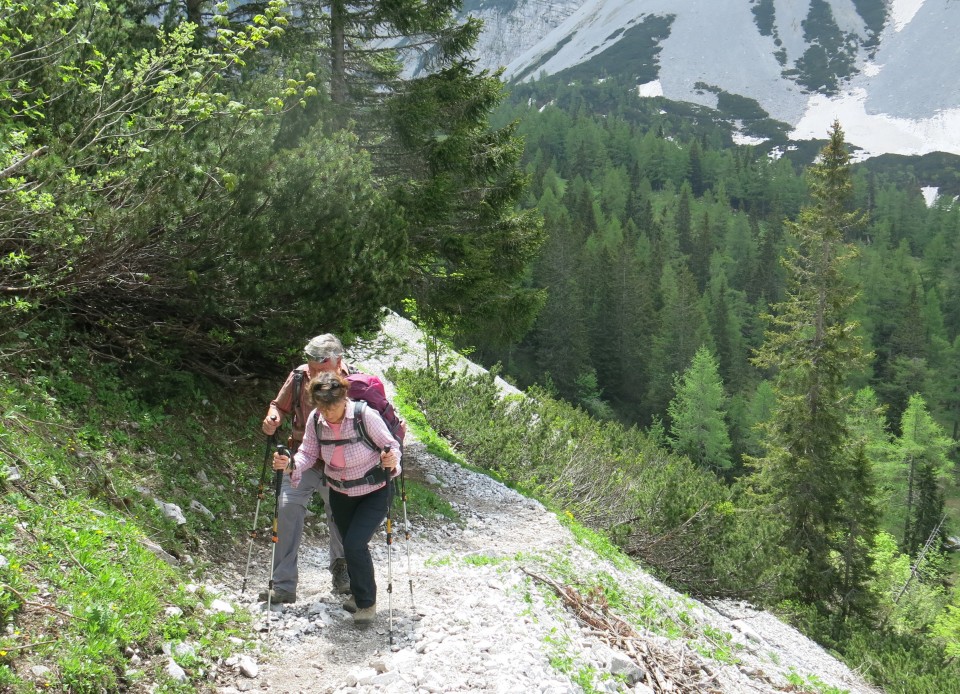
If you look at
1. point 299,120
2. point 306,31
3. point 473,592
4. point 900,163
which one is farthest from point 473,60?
point 900,163

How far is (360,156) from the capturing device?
9695 mm

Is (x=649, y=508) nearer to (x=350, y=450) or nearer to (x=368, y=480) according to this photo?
(x=368, y=480)

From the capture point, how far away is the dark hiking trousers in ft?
18.7

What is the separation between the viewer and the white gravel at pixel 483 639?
499 centimetres

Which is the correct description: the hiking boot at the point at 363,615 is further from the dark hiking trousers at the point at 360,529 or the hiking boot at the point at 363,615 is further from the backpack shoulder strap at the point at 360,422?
the backpack shoulder strap at the point at 360,422

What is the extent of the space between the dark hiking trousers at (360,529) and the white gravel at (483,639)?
27cm

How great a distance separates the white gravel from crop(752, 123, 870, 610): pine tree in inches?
659

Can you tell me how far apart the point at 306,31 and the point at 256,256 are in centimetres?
640

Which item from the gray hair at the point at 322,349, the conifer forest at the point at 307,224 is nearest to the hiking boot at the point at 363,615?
the gray hair at the point at 322,349

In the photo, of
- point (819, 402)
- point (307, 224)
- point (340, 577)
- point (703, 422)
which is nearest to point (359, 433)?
point (340, 577)

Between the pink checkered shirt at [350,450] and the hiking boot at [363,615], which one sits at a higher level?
the pink checkered shirt at [350,450]

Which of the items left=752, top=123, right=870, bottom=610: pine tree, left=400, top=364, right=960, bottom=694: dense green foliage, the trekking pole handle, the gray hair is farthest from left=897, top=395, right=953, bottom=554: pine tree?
the gray hair

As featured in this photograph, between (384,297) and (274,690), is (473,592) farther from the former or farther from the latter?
(384,297)

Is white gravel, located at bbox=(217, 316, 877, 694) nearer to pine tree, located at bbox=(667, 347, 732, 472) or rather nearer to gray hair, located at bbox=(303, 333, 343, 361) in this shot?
gray hair, located at bbox=(303, 333, 343, 361)
